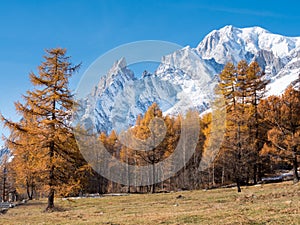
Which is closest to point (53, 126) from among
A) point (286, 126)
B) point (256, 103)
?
point (286, 126)

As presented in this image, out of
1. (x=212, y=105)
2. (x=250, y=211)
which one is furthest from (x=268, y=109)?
(x=250, y=211)

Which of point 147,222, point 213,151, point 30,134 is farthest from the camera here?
point 213,151

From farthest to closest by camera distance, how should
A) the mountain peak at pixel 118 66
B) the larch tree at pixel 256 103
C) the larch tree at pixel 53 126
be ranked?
the larch tree at pixel 256 103 < the mountain peak at pixel 118 66 < the larch tree at pixel 53 126

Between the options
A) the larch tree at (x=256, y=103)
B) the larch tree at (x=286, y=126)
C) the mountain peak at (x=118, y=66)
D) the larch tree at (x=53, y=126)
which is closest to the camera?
the larch tree at (x=53, y=126)

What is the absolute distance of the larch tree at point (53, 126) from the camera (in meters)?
25.9

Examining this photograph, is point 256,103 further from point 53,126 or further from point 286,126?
point 53,126

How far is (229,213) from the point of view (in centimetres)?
1448

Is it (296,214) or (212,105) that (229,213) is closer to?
(296,214)

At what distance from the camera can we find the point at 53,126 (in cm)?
2644

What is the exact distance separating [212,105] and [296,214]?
32.6 meters

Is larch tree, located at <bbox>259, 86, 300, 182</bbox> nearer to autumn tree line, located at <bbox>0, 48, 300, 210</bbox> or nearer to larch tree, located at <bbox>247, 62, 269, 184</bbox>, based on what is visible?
autumn tree line, located at <bbox>0, 48, 300, 210</bbox>

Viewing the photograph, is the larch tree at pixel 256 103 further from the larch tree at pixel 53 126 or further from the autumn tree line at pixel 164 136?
the larch tree at pixel 53 126

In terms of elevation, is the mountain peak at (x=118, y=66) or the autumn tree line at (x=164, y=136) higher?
the mountain peak at (x=118, y=66)

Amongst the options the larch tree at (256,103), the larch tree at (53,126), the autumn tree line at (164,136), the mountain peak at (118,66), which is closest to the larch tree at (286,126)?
the autumn tree line at (164,136)
